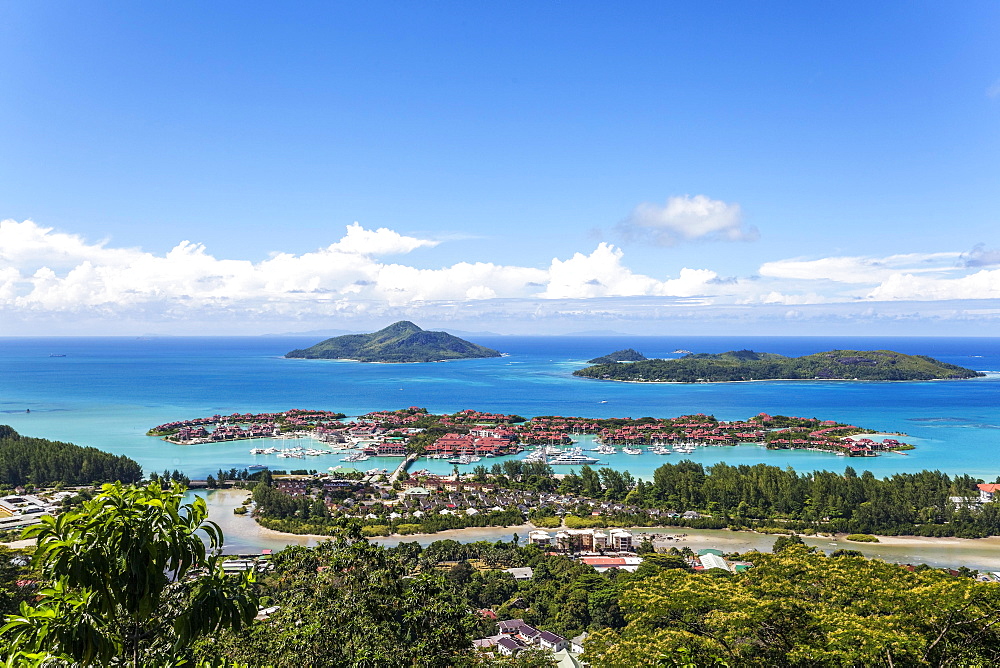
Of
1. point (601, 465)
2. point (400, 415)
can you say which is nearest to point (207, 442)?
point (400, 415)

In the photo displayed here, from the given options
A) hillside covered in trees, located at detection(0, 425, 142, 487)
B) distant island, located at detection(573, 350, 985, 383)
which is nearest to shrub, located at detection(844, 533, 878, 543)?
hillside covered in trees, located at detection(0, 425, 142, 487)

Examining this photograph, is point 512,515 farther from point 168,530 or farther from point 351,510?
point 168,530

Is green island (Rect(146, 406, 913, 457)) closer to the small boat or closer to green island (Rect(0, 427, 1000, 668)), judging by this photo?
the small boat

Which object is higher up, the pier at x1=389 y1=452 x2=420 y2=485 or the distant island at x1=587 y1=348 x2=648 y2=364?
the distant island at x1=587 y1=348 x2=648 y2=364

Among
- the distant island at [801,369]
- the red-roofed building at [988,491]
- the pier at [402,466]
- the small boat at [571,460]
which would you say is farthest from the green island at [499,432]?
the distant island at [801,369]

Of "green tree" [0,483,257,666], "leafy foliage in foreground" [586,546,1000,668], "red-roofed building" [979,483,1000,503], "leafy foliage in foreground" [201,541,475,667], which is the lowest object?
"red-roofed building" [979,483,1000,503]

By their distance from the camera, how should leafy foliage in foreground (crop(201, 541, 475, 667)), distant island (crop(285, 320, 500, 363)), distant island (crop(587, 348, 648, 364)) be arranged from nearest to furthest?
leafy foliage in foreground (crop(201, 541, 475, 667)) < distant island (crop(587, 348, 648, 364)) < distant island (crop(285, 320, 500, 363))
